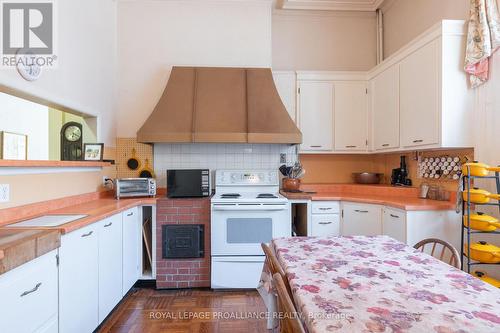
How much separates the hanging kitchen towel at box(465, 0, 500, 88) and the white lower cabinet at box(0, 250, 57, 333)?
10.5 ft

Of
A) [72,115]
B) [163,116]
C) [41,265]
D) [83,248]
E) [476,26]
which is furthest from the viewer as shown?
[163,116]

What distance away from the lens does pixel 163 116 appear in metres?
2.89

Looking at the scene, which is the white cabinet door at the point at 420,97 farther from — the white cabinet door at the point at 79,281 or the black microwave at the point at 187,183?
the white cabinet door at the point at 79,281

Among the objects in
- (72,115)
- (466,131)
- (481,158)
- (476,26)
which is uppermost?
(476,26)

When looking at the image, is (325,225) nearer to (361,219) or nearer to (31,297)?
(361,219)

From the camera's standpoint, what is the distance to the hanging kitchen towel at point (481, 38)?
2051mm

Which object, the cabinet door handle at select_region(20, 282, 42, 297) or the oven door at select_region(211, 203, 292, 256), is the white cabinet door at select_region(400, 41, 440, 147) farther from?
the cabinet door handle at select_region(20, 282, 42, 297)

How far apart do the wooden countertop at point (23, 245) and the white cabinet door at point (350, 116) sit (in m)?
2.99

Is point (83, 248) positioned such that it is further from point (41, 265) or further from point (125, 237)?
point (125, 237)

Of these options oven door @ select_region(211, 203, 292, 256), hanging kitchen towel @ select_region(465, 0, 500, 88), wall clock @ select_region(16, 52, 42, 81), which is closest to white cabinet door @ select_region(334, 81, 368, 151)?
hanging kitchen towel @ select_region(465, 0, 500, 88)

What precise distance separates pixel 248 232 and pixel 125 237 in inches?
44.3

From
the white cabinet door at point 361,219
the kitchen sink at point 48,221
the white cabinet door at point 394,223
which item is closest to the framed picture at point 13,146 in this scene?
the kitchen sink at point 48,221

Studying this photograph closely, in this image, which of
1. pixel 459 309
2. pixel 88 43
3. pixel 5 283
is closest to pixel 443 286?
pixel 459 309

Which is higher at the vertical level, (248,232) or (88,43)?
(88,43)
